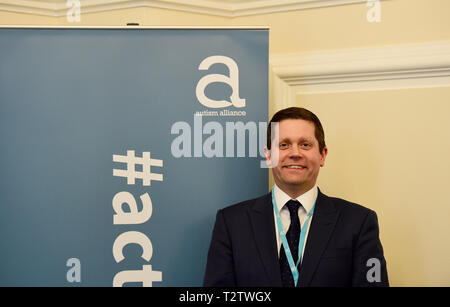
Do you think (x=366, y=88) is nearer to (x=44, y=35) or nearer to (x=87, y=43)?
(x=87, y=43)

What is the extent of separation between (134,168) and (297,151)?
740 mm

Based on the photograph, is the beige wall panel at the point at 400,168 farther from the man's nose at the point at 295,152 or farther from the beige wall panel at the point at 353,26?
the man's nose at the point at 295,152

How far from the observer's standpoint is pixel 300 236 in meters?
2.17

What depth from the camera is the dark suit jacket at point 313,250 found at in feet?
6.84

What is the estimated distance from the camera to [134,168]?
2436 mm

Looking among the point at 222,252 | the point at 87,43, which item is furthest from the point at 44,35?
the point at 222,252

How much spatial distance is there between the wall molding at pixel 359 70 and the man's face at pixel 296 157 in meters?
0.65

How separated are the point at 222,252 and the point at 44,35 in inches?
49.6

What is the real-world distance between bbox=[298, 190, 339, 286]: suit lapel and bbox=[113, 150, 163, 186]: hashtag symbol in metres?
0.73

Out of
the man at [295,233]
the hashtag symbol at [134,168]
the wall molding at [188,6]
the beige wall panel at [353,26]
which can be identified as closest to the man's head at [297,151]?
the man at [295,233]

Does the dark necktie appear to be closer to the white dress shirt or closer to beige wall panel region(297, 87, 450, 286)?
the white dress shirt
